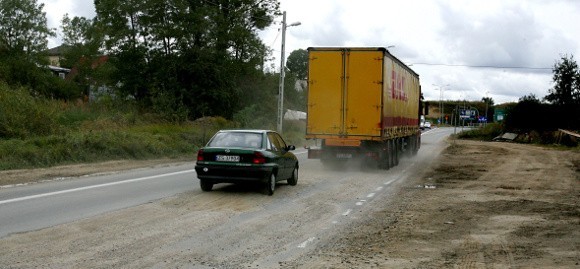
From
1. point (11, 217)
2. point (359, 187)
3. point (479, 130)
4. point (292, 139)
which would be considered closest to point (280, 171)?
point (359, 187)

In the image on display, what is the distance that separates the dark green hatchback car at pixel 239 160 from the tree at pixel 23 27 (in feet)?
197

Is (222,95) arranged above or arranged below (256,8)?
below

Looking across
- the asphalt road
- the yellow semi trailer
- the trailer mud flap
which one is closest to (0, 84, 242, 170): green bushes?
the asphalt road

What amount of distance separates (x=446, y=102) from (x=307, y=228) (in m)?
153

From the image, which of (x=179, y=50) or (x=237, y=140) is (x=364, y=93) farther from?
(x=179, y=50)

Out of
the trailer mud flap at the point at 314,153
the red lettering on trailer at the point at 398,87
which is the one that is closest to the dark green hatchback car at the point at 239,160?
the trailer mud flap at the point at 314,153

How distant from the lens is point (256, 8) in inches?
2143

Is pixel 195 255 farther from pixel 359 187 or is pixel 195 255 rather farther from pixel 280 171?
pixel 359 187

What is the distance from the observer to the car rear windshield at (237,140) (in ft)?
46.5

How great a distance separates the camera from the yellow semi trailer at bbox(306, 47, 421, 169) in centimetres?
2139

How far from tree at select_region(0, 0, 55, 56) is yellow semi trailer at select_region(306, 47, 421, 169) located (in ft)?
178

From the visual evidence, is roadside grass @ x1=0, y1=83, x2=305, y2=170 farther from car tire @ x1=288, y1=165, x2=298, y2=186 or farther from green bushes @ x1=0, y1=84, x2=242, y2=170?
car tire @ x1=288, y1=165, x2=298, y2=186

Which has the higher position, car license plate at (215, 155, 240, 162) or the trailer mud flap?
car license plate at (215, 155, 240, 162)

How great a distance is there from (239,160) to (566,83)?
41.7 m
